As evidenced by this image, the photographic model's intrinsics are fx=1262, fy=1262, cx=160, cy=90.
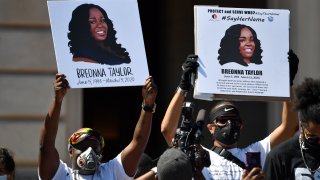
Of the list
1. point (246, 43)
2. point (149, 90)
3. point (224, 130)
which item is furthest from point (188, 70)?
point (224, 130)

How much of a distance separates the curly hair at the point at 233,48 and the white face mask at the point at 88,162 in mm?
1117

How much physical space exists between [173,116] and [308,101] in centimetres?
123

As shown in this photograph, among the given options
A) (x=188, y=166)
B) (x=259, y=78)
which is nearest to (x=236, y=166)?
(x=259, y=78)

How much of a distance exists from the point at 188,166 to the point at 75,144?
205 centimetres

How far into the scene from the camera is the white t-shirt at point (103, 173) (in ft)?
27.2

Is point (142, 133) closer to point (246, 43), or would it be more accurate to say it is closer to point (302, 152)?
point (246, 43)

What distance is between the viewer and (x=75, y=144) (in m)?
8.37

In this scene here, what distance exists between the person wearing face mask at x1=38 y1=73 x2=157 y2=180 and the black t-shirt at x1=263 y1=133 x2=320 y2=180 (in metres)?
1.01

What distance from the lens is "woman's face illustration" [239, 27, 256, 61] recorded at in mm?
8719

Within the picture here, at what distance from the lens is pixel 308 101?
7.93 metres

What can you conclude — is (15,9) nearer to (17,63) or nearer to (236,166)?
(17,63)

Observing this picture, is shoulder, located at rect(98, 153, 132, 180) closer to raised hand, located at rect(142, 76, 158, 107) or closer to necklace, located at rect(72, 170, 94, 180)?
necklace, located at rect(72, 170, 94, 180)

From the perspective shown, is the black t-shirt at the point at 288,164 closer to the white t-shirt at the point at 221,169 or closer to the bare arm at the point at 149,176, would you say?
the white t-shirt at the point at 221,169

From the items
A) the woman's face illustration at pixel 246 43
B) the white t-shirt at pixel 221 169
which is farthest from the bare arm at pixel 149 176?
the woman's face illustration at pixel 246 43
